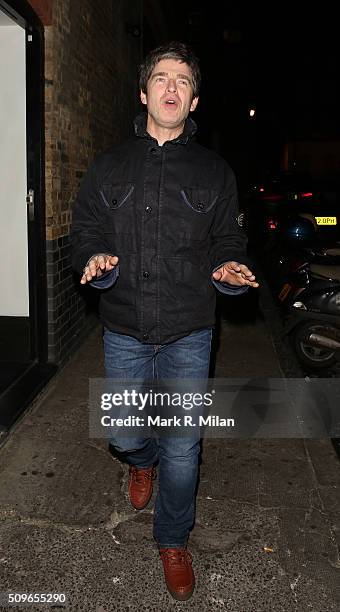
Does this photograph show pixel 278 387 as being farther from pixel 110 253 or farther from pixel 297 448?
pixel 110 253

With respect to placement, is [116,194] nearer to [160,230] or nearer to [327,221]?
[160,230]

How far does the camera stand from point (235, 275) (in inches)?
105

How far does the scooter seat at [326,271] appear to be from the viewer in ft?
20.1

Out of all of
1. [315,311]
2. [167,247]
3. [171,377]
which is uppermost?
[167,247]

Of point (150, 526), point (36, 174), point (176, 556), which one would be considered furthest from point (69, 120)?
point (176, 556)

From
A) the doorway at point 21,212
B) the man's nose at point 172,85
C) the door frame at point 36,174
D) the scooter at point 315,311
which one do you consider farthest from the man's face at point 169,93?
the scooter at point 315,311

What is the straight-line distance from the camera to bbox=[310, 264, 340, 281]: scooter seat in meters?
6.11

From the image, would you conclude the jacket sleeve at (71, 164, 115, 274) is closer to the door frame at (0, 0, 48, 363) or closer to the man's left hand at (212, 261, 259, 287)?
the man's left hand at (212, 261, 259, 287)

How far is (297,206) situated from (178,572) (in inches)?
459

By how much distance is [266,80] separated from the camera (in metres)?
51.7

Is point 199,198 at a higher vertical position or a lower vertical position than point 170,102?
lower

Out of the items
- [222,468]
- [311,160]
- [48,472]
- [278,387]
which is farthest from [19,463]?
[311,160]

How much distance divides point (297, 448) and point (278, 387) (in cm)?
127

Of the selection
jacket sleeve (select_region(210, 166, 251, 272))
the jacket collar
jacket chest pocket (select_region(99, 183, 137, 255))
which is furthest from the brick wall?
jacket sleeve (select_region(210, 166, 251, 272))
